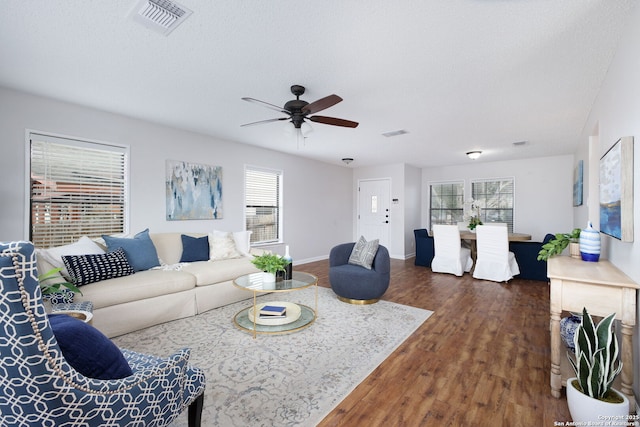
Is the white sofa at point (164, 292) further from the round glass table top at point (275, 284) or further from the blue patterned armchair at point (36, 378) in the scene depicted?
the blue patterned armchair at point (36, 378)

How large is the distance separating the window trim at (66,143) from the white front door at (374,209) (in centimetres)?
562

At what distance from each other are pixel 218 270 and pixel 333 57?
2.70 metres

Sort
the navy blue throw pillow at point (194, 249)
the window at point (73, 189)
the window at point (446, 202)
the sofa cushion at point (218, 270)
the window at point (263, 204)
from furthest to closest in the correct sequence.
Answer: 1. the window at point (446, 202)
2. the window at point (263, 204)
3. the navy blue throw pillow at point (194, 249)
4. the sofa cushion at point (218, 270)
5. the window at point (73, 189)

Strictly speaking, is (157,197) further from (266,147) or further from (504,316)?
(504,316)

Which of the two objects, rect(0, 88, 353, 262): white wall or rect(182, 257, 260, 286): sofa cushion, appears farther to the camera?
rect(182, 257, 260, 286): sofa cushion

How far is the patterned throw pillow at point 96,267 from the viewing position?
8.94 feet

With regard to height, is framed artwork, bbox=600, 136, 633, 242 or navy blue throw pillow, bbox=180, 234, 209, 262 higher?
framed artwork, bbox=600, 136, 633, 242

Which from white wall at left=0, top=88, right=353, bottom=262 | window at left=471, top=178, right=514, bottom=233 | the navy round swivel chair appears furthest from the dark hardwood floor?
window at left=471, top=178, right=514, bottom=233

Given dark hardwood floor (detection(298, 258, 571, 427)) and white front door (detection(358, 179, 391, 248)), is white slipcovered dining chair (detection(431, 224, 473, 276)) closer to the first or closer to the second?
dark hardwood floor (detection(298, 258, 571, 427))

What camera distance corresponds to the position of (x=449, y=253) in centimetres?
550

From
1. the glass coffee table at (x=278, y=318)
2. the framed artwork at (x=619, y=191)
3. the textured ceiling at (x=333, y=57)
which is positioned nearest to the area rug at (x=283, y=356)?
the glass coffee table at (x=278, y=318)

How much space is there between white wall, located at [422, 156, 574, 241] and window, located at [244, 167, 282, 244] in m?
4.74

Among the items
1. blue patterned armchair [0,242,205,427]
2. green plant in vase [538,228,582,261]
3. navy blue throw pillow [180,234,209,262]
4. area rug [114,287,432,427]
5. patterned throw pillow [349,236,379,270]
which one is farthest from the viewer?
navy blue throw pillow [180,234,209,262]

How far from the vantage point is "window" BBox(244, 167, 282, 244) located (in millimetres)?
5566
